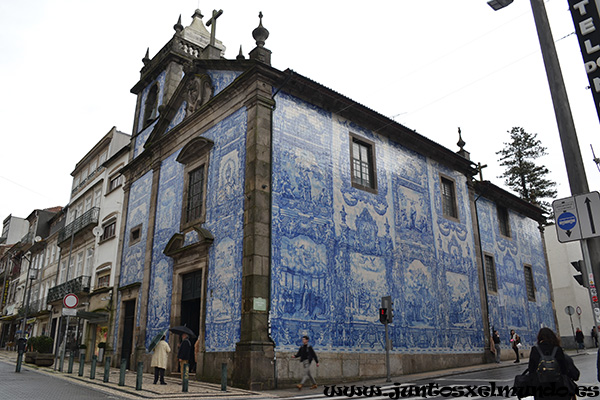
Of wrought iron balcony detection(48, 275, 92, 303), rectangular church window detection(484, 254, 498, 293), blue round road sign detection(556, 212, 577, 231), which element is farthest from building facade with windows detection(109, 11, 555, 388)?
blue round road sign detection(556, 212, 577, 231)

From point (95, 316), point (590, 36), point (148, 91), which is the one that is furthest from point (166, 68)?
point (590, 36)

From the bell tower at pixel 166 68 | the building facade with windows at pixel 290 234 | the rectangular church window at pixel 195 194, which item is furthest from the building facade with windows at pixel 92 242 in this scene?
the rectangular church window at pixel 195 194

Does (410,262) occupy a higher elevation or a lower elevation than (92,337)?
higher

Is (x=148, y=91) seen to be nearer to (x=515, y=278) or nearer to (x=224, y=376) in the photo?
(x=224, y=376)

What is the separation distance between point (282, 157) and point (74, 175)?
80.2 ft

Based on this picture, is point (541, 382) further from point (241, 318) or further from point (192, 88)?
point (192, 88)

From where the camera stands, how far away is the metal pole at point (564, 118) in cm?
517

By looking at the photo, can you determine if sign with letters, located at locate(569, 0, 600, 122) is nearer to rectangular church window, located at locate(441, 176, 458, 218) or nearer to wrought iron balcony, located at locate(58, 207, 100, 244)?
rectangular church window, located at locate(441, 176, 458, 218)

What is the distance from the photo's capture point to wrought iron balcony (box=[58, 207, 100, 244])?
26569 millimetres

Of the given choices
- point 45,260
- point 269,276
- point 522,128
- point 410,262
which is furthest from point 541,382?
point 522,128

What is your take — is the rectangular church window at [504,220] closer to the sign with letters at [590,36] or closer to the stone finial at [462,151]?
the stone finial at [462,151]

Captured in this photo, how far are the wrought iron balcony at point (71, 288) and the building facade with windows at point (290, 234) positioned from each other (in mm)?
5049

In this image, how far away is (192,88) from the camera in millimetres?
18406

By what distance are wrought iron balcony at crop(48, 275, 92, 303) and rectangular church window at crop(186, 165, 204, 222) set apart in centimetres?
1124
